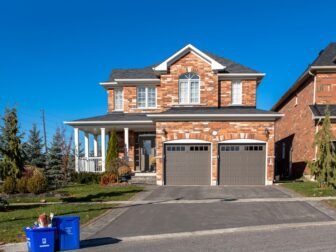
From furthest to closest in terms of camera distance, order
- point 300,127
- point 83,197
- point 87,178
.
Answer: point 300,127 < point 87,178 < point 83,197

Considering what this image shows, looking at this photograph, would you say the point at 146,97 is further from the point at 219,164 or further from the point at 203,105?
the point at 219,164

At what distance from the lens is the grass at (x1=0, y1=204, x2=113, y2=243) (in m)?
7.17

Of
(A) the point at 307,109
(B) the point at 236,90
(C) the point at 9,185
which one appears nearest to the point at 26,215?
(C) the point at 9,185

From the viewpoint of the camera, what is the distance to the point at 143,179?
18375 millimetres

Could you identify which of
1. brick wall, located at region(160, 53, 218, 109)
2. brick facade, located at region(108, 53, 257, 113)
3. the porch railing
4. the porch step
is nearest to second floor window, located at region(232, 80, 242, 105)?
brick facade, located at region(108, 53, 257, 113)

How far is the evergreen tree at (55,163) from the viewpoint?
62.1 ft

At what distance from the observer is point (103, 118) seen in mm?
20562

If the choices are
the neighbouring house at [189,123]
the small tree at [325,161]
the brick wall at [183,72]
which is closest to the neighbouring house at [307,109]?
the small tree at [325,161]

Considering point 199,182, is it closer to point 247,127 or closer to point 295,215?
point 247,127

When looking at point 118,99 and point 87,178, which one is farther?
point 118,99

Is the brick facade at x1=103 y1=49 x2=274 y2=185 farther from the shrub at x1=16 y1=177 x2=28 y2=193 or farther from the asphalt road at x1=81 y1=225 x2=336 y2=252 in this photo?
the asphalt road at x1=81 y1=225 x2=336 y2=252

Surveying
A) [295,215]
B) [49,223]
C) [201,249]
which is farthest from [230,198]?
[49,223]

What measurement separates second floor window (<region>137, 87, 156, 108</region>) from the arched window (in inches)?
111

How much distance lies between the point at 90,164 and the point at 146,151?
4.31 m
